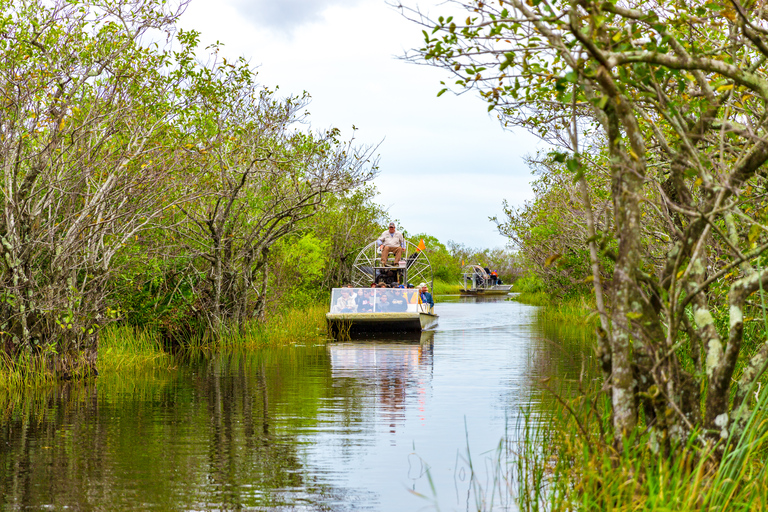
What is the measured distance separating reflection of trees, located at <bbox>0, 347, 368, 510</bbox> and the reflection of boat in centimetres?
1040

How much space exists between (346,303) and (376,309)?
36.4 inches

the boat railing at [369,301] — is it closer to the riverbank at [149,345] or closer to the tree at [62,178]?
the riverbank at [149,345]

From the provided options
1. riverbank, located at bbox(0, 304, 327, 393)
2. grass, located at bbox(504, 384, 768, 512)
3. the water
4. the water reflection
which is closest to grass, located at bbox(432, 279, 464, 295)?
riverbank, located at bbox(0, 304, 327, 393)

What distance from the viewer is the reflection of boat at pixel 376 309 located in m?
25.3

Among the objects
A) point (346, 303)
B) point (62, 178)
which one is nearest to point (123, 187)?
point (62, 178)

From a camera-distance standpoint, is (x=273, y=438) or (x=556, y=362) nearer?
(x=273, y=438)

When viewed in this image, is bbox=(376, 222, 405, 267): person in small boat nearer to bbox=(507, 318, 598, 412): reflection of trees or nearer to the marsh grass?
the marsh grass

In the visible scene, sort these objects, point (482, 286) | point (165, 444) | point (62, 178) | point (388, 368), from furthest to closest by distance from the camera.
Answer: point (482, 286), point (388, 368), point (62, 178), point (165, 444)

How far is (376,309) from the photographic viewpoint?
25.9 metres

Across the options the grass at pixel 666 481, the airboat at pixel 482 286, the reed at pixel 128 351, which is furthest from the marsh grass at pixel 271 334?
the airboat at pixel 482 286

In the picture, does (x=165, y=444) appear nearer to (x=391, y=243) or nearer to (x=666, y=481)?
(x=666, y=481)

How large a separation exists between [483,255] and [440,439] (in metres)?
98.2

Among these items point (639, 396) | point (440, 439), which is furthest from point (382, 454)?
point (639, 396)

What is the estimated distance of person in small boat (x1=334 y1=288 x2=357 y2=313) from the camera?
25844 mm
